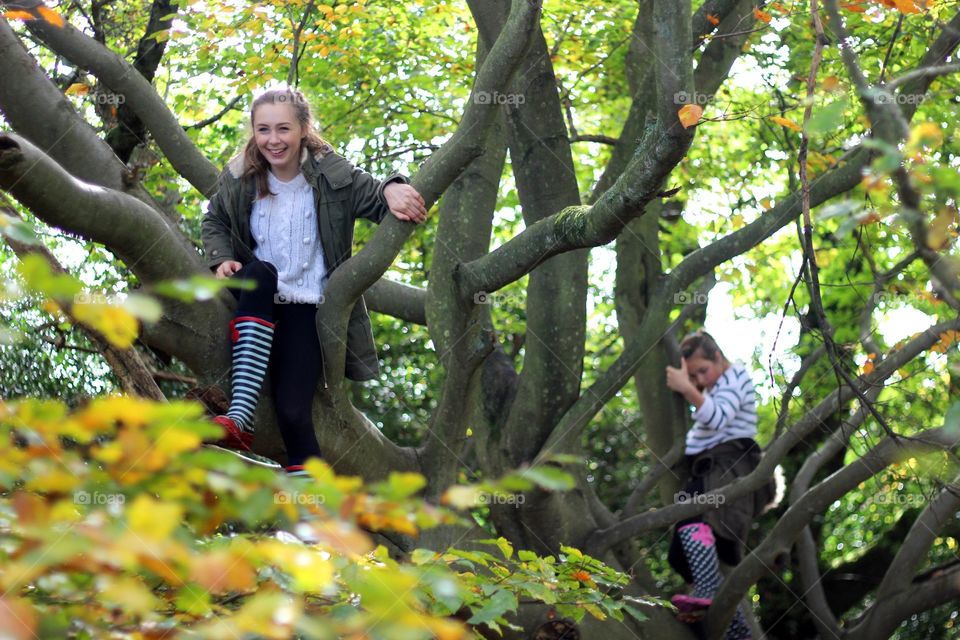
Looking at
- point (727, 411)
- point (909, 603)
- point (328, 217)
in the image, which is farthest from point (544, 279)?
point (909, 603)

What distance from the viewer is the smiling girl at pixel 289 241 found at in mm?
4344

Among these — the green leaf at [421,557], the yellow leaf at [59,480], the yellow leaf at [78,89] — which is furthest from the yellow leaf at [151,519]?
the yellow leaf at [78,89]

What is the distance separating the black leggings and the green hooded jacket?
0.25 metres

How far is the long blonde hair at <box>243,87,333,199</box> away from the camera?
15.5 feet

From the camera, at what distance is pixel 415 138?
9.16 meters

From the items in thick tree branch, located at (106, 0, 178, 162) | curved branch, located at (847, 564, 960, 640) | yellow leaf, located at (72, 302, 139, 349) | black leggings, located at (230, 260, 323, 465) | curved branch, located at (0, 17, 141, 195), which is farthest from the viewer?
thick tree branch, located at (106, 0, 178, 162)

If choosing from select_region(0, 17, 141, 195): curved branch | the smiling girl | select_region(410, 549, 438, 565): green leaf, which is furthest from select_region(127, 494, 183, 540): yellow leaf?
select_region(0, 17, 141, 195): curved branch

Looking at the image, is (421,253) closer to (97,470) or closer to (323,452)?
(323,452)

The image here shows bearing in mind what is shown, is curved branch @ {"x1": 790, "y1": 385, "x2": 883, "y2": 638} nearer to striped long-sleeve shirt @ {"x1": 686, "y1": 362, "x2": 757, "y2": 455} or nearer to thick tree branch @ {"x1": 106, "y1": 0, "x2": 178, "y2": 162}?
striped long-sleeve shirt @ {"x1": 686, "y1": 362, "x2": 757, "y2": 455}

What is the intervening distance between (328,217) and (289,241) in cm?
19

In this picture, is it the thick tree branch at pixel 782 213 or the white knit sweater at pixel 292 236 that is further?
the thick tree branch at pixel 782 213

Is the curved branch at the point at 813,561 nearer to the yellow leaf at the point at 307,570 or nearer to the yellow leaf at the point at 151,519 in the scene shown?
the yellow leaf at the point at 307,570

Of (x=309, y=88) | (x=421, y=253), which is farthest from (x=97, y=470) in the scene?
(x=421, y=253)

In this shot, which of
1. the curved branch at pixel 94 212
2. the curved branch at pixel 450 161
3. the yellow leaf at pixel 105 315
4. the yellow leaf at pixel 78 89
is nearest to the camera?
the yellow leaf at pixel 105 315
